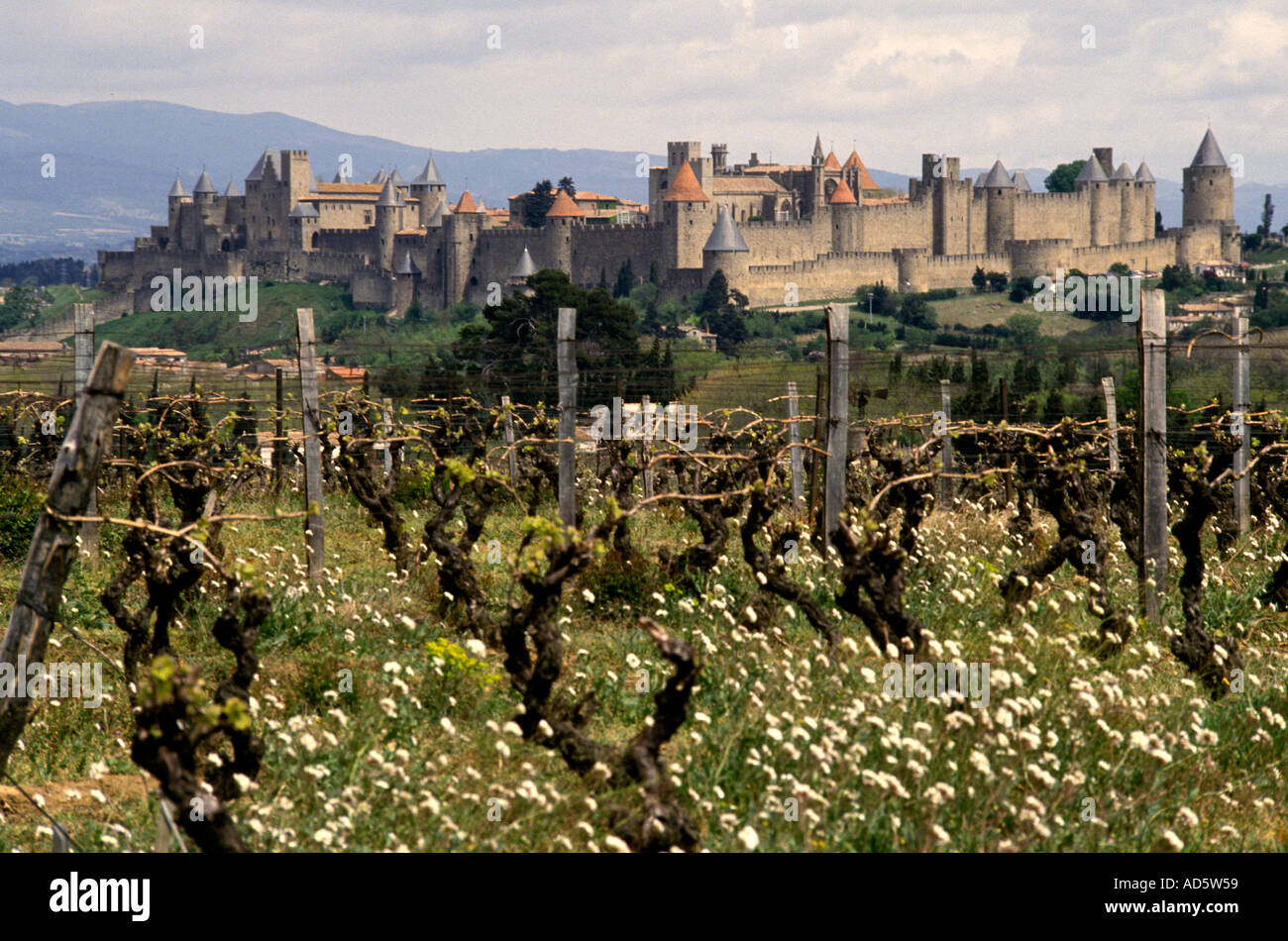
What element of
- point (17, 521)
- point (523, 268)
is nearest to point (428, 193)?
point (523, 268)

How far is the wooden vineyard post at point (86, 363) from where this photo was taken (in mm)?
8750

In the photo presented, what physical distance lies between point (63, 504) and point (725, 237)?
210ft

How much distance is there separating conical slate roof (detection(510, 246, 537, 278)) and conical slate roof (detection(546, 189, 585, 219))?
2485mm

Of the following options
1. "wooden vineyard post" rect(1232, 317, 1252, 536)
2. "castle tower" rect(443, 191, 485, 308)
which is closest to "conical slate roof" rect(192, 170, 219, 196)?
"castle tower" rect(443, 191, 485, 308)

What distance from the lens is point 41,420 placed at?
12641 millimetres

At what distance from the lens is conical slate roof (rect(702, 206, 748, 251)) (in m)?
67.1

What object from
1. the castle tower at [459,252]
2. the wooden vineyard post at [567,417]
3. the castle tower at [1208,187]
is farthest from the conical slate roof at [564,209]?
the wooden vineyard post at [567,417]

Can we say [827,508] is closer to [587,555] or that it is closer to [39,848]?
[587,555]

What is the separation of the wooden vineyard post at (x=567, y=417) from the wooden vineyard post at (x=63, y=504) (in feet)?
12.8

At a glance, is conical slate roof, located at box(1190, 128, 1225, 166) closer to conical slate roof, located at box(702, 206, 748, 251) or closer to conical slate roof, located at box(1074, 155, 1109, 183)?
conical slate roof, located at box(1074, 155, 1109, 183)

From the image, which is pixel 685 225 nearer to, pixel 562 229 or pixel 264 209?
pixel 562 229

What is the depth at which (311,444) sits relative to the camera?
28.5ft

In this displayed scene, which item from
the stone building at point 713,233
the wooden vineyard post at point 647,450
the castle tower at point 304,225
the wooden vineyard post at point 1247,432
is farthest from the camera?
A: the castle tower at point 304,225

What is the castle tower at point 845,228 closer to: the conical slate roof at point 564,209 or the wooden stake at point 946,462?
the conical slate roof at point 564,209
